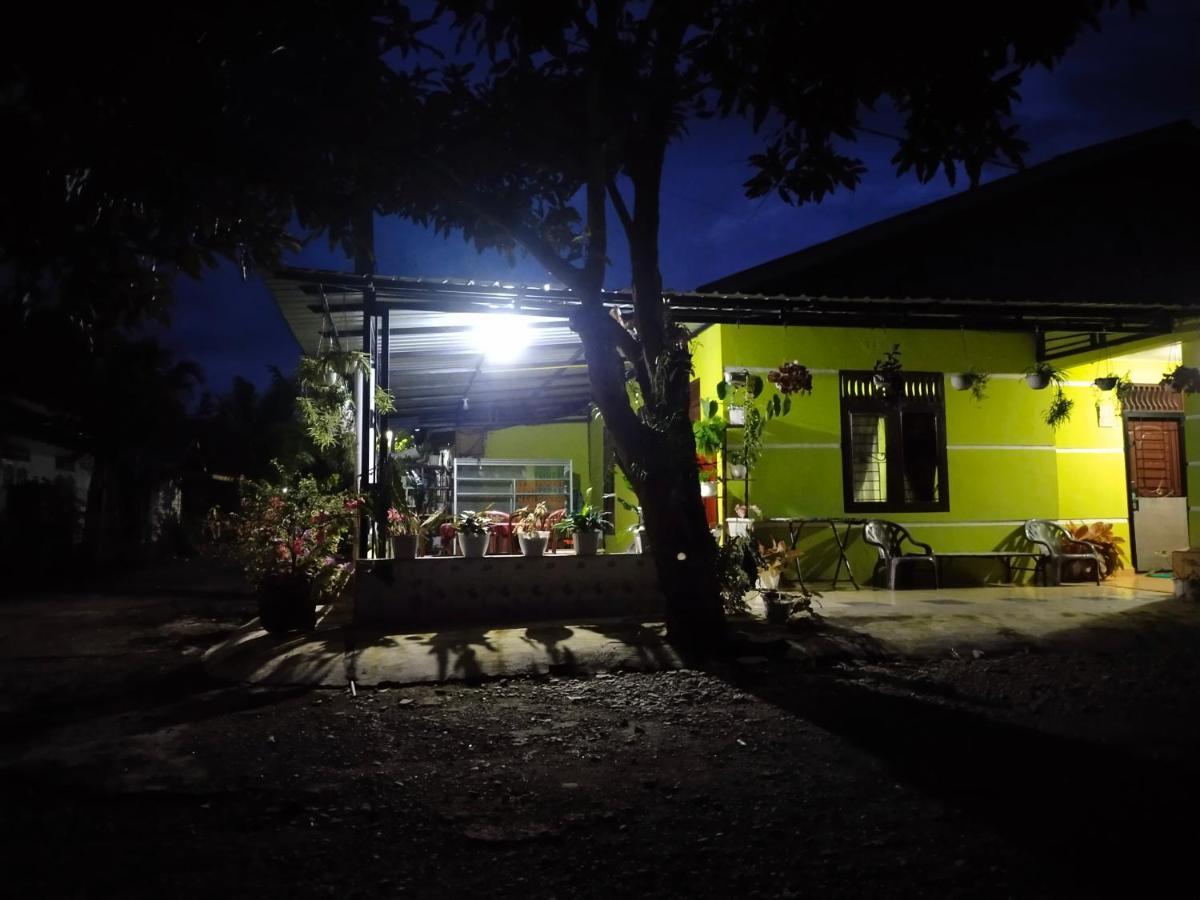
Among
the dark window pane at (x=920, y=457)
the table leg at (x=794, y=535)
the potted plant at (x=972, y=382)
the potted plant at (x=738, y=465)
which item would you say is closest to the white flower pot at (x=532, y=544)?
the potted plant at (x=738, y=465)

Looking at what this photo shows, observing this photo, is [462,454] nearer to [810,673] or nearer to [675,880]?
[810,673]

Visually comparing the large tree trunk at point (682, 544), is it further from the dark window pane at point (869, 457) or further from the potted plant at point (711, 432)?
the dark window pane at point (869, 457)

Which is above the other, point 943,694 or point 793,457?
point 793,457

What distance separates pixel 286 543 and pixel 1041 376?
8.77 metres

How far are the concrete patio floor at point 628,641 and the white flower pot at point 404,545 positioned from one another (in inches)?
28.1

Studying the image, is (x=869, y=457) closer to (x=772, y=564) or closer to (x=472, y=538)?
(x=772, y=564)

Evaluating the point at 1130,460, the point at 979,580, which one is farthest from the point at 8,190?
the point at 1130,460

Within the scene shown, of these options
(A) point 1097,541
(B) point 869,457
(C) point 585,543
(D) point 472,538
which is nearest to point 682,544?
(C) point 585,543

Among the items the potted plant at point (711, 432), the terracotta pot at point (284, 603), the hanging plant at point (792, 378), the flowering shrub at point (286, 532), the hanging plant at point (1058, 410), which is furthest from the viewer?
the hanging plant at point (1058, 410)

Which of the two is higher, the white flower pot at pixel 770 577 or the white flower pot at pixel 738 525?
the white flower pot at pixel 738 525

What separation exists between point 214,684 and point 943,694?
5042mm

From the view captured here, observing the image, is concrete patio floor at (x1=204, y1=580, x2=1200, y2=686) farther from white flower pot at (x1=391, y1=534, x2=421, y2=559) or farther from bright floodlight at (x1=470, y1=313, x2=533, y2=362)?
bright floodlight at (x1=470, y1=313, x2=533, y2=362)

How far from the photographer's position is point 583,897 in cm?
268

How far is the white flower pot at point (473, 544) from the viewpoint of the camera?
25.2ft
